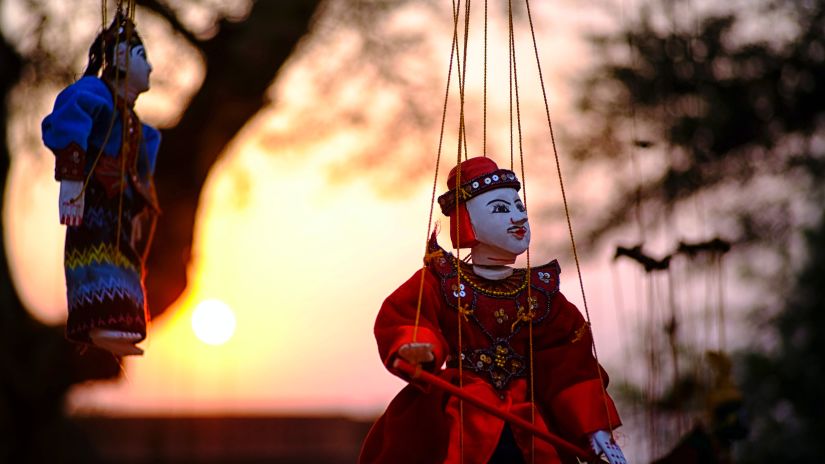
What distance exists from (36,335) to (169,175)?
1.14 meters

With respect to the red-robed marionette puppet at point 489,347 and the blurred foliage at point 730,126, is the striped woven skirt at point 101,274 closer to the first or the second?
the red-robed marionette puppet at point 489,347

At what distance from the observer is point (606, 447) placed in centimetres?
278

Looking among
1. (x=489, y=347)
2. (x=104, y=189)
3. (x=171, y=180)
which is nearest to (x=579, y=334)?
(x=489, y=347)

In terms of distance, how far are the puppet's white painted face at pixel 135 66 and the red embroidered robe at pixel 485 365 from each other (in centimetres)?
83

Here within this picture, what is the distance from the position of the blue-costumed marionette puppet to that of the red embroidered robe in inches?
25.4

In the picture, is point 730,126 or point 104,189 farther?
point 730,126

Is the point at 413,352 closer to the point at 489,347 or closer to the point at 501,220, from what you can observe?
the point at 489,347

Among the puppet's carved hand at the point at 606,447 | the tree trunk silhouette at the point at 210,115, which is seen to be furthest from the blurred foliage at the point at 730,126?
the puppet's carved hand at the point at 606,447

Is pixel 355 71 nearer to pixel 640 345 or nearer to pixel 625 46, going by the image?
pixel 625 46

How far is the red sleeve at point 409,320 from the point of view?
2.67 metres

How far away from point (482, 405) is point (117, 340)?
0.89 metres

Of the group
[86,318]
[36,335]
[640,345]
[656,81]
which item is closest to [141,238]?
[86,318]

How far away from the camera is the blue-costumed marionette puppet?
289 centimetres

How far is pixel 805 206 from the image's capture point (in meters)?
7.33
